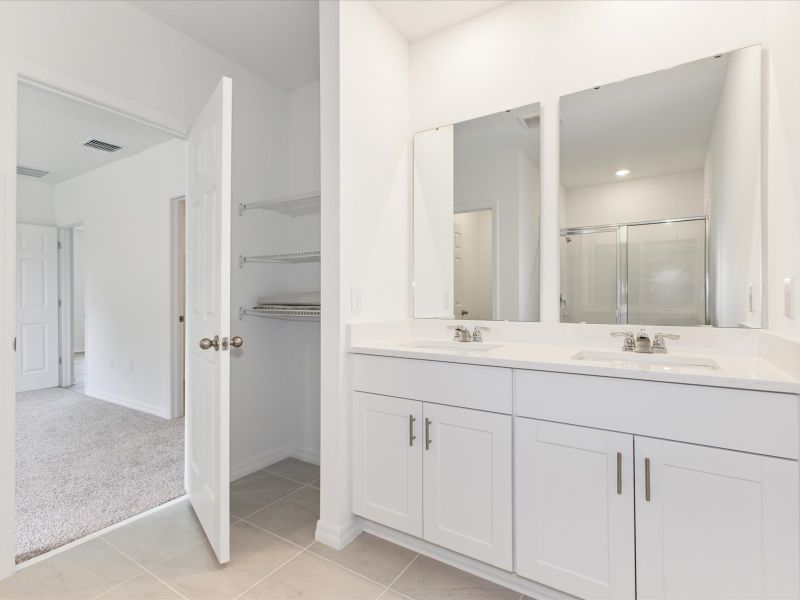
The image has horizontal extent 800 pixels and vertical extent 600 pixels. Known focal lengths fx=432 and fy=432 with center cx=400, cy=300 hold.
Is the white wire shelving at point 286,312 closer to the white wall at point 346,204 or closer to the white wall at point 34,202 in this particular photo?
the white wall at point 346,204

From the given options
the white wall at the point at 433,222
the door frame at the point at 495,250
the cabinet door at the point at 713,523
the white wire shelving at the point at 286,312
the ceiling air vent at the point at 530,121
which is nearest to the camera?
the cabinet door at the point at 713,523

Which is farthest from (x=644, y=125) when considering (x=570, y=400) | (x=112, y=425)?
(x=112, y=425)

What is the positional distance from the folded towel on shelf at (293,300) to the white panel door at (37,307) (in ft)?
12.9

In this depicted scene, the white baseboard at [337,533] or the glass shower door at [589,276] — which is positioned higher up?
the glass shower door at [589,276]

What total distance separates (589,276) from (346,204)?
116 cm

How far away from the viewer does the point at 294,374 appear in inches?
121

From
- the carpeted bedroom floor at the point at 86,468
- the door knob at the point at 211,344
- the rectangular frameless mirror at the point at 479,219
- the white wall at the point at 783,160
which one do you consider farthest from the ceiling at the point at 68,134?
the white wall at the point at 783,160

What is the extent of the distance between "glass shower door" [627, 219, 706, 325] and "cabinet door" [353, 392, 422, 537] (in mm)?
1072

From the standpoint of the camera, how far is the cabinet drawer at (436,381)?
1.62 metres

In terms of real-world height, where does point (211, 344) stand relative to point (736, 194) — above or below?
below

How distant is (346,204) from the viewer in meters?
1.99

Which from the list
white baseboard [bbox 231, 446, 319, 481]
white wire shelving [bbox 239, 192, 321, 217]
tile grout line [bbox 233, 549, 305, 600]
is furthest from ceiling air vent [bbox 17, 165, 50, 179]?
tile grout line [bbox 233, 549, 305, 600]

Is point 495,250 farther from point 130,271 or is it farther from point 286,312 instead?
point 130,271

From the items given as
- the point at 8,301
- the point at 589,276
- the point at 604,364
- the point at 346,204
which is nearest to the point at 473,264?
the point at 589,276
